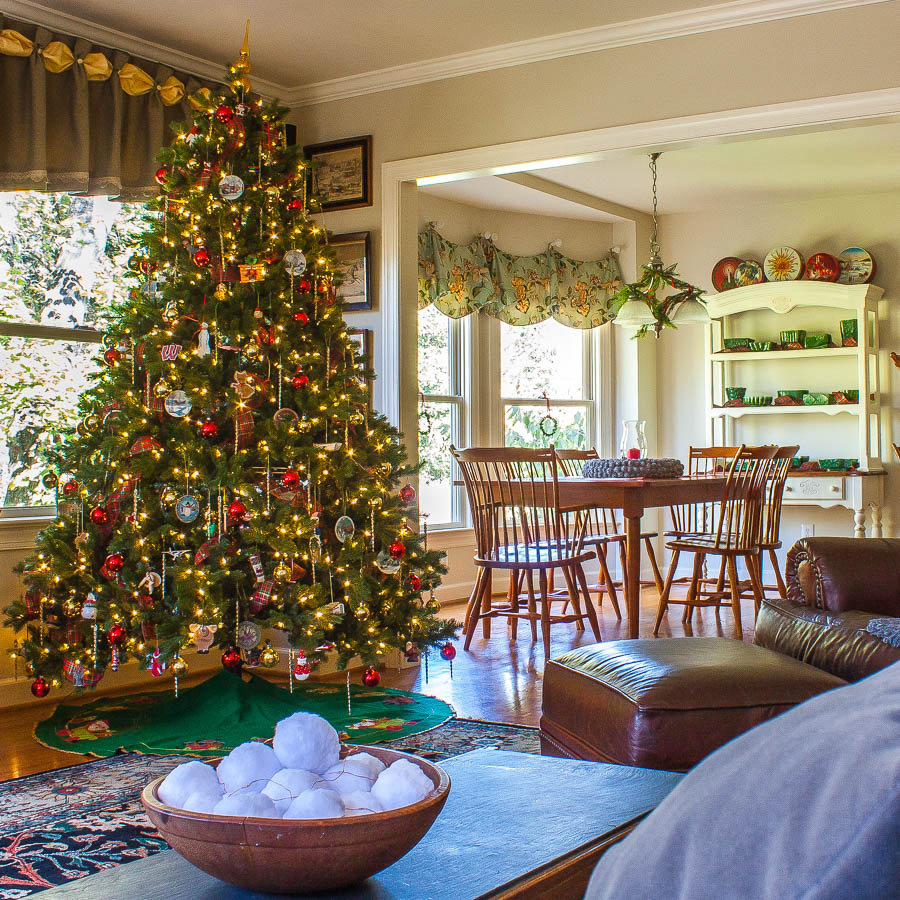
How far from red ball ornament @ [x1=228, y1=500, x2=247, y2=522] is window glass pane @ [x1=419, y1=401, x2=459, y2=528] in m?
3.17

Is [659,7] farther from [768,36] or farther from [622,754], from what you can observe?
[622,754]

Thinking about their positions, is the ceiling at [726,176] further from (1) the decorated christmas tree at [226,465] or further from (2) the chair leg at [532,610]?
(1) the decorated christmas tree at [226,465]

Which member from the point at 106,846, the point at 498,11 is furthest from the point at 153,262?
the point at 106,846

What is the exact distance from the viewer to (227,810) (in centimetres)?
115

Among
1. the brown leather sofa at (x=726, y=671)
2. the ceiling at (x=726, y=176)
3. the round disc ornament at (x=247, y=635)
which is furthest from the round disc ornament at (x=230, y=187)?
the ceiling at (x=726, y=176)

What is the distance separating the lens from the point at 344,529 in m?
3.74

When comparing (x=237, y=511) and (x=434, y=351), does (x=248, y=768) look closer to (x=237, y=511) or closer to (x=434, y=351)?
(x=237, y=511)

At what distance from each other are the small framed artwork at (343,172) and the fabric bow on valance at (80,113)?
26.2 inches

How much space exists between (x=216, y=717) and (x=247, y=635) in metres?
0.33

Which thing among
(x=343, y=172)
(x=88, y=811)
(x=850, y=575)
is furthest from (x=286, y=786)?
(x=343, y=172)

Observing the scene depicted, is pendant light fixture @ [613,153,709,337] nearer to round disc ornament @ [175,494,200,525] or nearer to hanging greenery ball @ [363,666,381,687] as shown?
hanging greenery ball @ [363,666,381,687]

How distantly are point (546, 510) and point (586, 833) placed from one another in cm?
348

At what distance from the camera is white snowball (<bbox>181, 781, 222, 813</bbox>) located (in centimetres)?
117

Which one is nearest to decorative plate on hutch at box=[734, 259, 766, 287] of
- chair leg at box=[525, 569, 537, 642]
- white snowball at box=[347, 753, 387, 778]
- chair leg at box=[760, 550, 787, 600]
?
chair leg at box=[760, 550, 787, 600]
